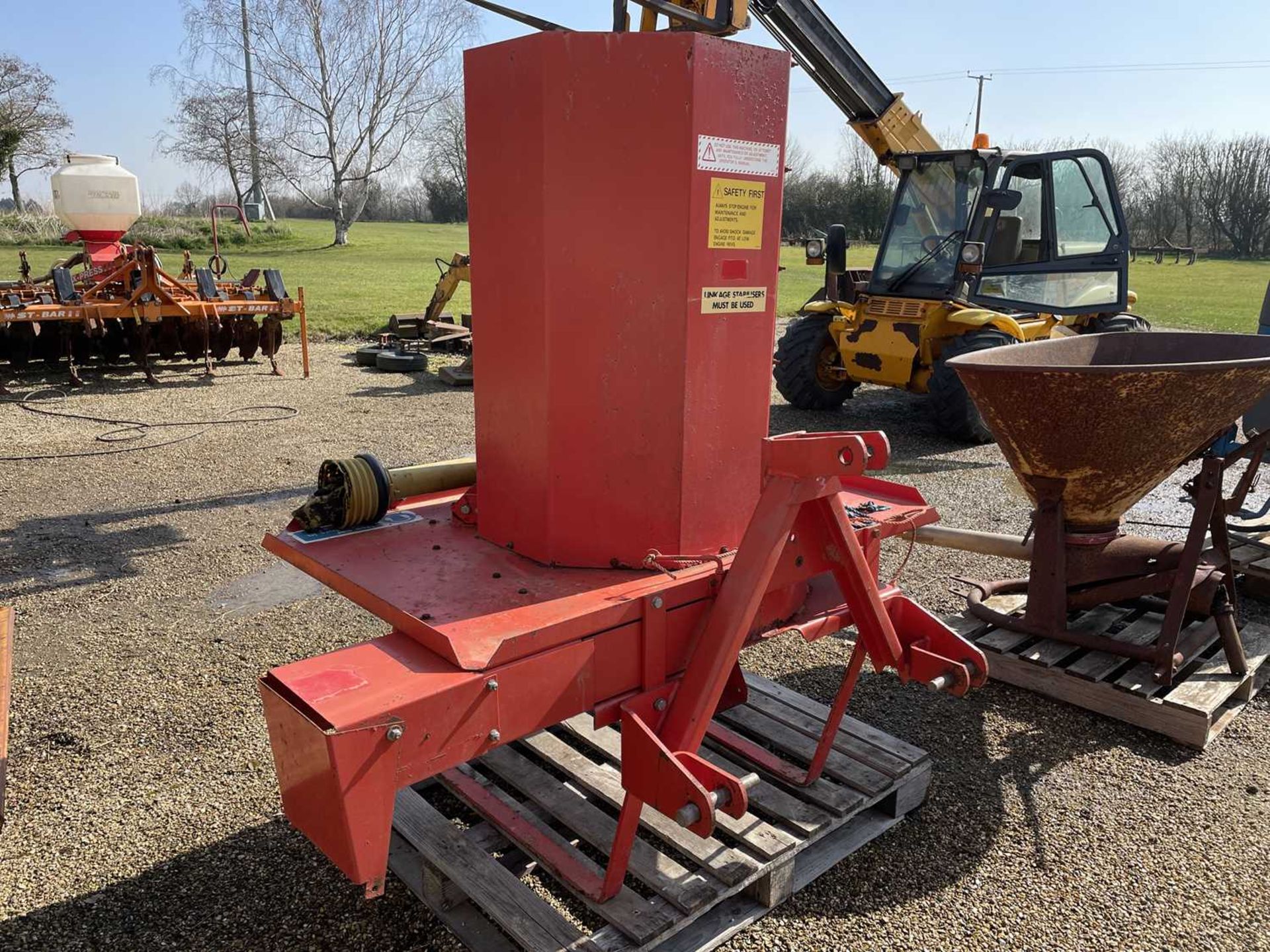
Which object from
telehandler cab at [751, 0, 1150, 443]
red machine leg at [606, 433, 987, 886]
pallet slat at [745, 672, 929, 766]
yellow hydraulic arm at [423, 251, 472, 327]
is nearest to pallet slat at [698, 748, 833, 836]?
pallet slat at [745, 672, 929, 766]

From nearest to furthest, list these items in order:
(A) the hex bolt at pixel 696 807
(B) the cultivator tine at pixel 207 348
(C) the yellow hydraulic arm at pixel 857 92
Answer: (A) the hex bolt at pixel 696 807 → (C) the yellow hydraulic arm at pixel 857 92 → (B) the cultivator tine at pixel 207 348

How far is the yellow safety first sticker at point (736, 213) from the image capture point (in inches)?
95.1

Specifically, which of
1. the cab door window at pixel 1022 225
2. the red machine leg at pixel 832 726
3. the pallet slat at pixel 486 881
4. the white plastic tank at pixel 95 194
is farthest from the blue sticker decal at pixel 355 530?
the white plastic tank at pixel 95 194

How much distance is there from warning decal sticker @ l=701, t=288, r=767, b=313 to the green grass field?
12.6 m

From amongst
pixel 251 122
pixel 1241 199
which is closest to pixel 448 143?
pixel 251 122

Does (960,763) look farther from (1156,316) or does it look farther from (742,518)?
(1156,316)

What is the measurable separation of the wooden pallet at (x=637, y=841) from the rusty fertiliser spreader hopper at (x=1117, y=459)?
1.18m

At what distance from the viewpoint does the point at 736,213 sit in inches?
97.4

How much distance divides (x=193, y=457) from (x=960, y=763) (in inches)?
246

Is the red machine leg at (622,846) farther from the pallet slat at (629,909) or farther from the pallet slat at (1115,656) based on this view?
the pallet slat at (1115,656)

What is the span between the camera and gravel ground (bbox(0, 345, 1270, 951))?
2.49 metres

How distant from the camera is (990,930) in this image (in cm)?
250

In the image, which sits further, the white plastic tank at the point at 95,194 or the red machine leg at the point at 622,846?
the white plastic tank at the point at 95,194

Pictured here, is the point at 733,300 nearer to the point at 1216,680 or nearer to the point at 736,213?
the point at 736,213
